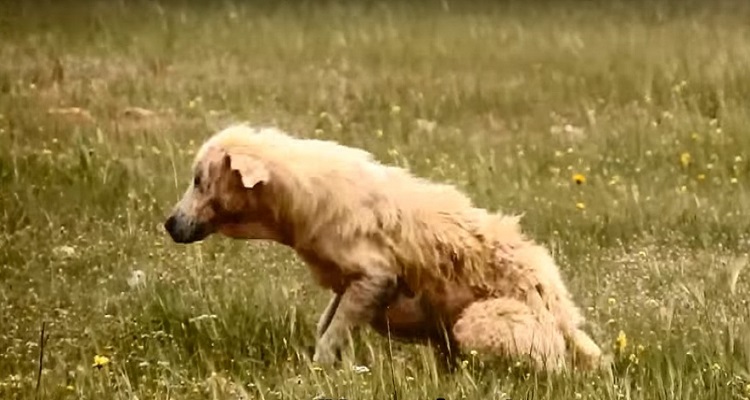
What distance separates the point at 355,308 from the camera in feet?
5.49

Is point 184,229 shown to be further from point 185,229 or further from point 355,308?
point 355,308

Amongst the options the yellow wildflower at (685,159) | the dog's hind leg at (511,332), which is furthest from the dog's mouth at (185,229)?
the yellow wildflower at (685,159)

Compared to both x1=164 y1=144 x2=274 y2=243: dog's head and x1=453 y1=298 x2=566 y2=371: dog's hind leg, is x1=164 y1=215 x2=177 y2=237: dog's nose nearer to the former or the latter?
x1=164 y1=144 x2=274 y2=243: dog's head

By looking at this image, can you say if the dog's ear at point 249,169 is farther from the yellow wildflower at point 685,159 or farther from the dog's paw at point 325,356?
the yellow wildflower at point 685,159

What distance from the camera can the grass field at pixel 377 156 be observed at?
171cm

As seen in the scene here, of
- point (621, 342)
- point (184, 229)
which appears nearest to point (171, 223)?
point (184, 229)

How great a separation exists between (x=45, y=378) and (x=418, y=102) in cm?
92

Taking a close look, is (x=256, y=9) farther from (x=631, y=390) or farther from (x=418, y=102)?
(x=631, y=390)

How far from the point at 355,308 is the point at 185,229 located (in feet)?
0.73

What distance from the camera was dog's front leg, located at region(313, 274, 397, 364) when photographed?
167 cm

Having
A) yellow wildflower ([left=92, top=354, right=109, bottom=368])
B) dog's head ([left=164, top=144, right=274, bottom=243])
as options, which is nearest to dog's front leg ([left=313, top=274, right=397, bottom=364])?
dog's head ([left=164, top=144, right=274, bottom=243])

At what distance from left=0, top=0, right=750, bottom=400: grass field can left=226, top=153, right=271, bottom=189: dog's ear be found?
23cm

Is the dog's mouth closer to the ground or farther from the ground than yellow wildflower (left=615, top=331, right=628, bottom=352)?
farther from the ground

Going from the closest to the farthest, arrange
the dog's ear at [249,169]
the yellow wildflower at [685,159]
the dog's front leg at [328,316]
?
the dog's ear at [249,169] → the dog's front leg at [328,316] → the yellow wildflower at [685,159]
